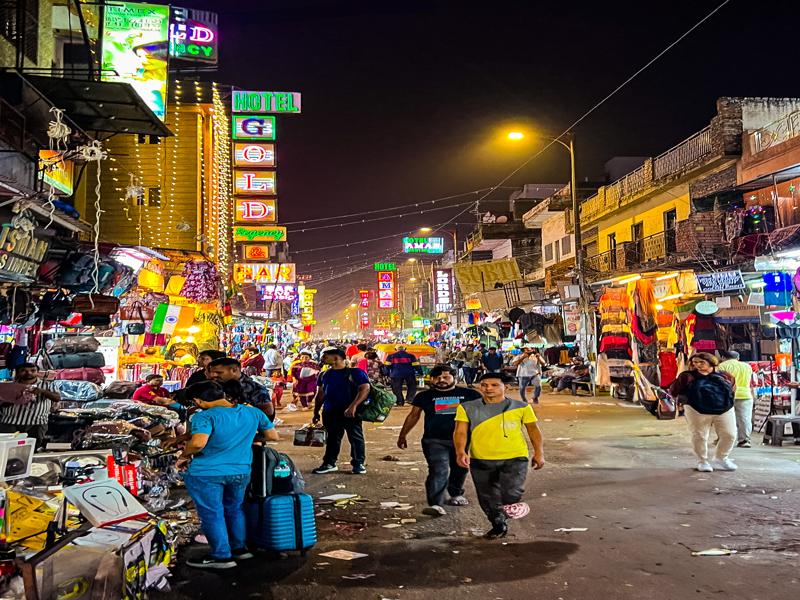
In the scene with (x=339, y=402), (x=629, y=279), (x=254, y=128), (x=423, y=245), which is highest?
(x=423, y=245)

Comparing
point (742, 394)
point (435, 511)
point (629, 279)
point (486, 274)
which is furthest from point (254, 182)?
point (435, 511)

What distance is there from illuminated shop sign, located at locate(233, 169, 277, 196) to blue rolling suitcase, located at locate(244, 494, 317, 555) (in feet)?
73.1

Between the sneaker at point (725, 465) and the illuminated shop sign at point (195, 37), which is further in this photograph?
the illuminated shop sign at point (195, 37)

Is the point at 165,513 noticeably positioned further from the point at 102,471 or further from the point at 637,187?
the point at 637,187

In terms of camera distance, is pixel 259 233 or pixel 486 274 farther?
pixel 486 274

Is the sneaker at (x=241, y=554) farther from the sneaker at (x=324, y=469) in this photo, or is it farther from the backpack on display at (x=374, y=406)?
the sneaker at (x=324, y=469)

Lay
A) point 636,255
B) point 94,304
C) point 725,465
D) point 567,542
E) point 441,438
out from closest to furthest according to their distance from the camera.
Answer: point 567,542 < point 441,438 < point 725,465 < point 94,304 < point 636,255

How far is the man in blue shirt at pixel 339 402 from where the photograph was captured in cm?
933

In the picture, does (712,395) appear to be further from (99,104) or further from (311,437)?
(99,104)

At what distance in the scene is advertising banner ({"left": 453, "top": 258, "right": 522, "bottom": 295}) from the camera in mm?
29375

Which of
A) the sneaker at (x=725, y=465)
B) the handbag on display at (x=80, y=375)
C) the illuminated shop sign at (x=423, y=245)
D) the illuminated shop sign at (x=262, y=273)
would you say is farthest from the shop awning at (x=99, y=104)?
the illuminated shop sign at (x=423, y=245)

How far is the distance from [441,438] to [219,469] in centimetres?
266

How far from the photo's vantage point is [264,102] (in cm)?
2655

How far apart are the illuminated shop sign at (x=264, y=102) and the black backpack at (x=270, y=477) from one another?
2256cm
